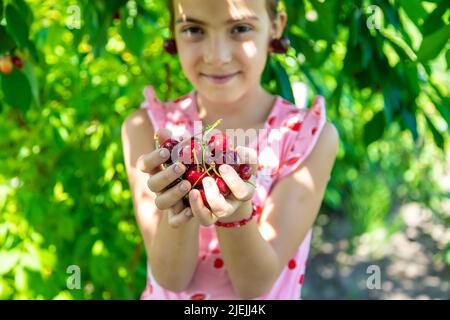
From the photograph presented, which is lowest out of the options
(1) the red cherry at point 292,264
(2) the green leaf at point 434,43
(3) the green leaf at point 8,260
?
(3) the green leaf at point 8,260

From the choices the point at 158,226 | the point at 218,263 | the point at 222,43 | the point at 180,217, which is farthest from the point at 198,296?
the point at 222,43

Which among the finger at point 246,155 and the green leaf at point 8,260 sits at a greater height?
the finger at point 246,155

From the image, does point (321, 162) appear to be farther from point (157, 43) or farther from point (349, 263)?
point (349, 263)

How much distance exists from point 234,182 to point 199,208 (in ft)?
0.18

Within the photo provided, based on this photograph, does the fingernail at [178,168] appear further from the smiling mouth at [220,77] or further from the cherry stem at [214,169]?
the smiling mouth at [220,77]

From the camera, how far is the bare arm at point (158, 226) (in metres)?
0.96

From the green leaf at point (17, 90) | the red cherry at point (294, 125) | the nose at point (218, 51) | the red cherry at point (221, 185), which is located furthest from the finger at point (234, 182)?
the green leaf at point (17, 90)

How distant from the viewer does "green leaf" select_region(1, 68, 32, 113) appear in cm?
120

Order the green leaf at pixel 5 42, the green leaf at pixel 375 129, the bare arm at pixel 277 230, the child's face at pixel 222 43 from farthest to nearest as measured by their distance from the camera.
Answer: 1. the green leaf at pixel 375 129
2. the green leaf at pixel 5 42
3. the child's face at pixel 222 43
4. the bare arm at pixel 277 230

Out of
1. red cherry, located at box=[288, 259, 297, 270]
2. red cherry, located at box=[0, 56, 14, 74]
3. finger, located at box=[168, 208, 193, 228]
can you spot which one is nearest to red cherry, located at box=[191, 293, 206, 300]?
red cherry, located at box=[288, 259, 297, 270]

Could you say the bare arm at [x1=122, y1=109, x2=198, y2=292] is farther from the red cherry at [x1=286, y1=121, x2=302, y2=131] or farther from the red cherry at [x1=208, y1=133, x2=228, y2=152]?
the red cherry at [x1=286, y1=121, x2=302, y2=131]

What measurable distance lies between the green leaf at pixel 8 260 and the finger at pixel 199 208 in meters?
0.80
